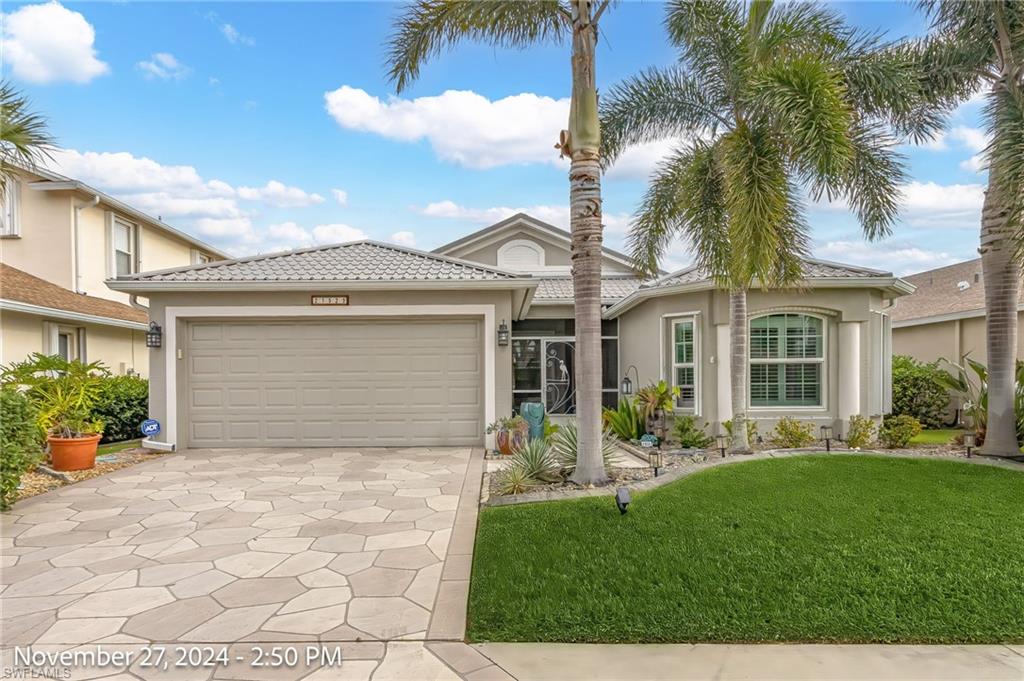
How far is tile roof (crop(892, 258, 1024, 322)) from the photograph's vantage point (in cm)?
1474

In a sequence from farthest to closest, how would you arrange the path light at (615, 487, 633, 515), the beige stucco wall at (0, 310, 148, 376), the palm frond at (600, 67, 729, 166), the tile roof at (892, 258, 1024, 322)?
the tile roof at (892, 258, 1024, 322) → the beige stucco wall at (0, 310, 148, 376) → the palm frond at (600, 67, 729, 166) → the path light at (615, 487, 633, 515)

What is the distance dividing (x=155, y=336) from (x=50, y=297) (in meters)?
4.43

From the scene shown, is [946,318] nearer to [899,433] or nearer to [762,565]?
[899,433]

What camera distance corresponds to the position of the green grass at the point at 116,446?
9.69 metres

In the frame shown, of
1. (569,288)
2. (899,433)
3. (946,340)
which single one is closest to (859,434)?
(899,433)

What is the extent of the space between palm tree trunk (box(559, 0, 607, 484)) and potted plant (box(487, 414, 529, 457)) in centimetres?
293

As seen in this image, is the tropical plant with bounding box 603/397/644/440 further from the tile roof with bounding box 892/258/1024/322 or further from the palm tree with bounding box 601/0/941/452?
the tile roof with bounding box 892/258/1024/322

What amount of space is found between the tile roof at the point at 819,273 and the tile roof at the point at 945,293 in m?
6.01

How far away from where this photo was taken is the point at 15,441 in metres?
6.12

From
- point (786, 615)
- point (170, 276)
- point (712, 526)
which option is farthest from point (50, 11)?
point (786, 615)

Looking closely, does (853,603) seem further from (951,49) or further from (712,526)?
(951,49)

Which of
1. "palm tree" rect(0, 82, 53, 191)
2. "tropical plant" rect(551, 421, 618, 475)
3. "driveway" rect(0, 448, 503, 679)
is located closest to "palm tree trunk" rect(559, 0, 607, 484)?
"tropical plant" rect(551, 421, 618, 475)

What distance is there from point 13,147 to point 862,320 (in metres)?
13.8

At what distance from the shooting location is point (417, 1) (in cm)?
646
